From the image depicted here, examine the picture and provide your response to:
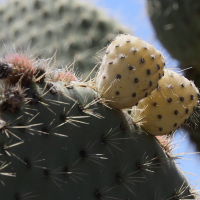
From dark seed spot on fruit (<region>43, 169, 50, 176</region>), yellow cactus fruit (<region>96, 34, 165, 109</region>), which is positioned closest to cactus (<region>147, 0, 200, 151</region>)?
yellow cactus fruit (<region>96, 34, 165, 109</region>)

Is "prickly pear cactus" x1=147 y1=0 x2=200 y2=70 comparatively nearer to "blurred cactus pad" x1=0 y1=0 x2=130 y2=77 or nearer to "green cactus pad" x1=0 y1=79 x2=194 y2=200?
"blurred cactus pad" x1=0 y1=0 x2=130 y2=77

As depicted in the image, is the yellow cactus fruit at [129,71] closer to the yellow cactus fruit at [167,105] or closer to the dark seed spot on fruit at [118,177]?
the yellow cactus fruit at [167,105]

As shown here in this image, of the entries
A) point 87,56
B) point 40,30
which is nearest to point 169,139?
point 87,56

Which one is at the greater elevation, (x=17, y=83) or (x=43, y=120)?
(x=17, y=83)

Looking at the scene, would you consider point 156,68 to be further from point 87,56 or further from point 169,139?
point 87,56

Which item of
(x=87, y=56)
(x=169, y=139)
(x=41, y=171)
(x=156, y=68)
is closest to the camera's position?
(x=41, y=171)
